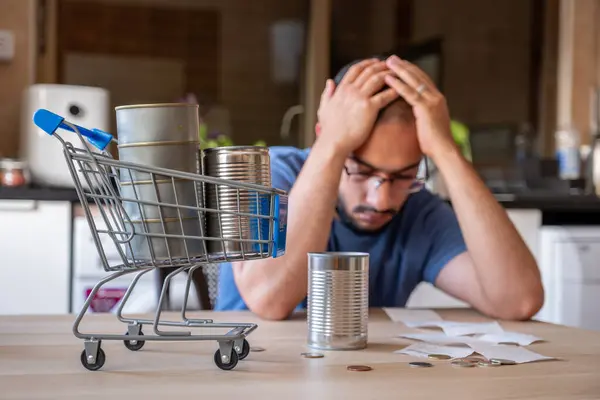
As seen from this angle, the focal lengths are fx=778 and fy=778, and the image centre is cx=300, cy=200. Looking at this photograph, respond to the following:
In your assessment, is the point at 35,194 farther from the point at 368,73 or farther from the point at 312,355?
the point at 312,355

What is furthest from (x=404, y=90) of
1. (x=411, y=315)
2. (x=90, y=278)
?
(x=90, y=278)

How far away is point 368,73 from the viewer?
4.64 feet

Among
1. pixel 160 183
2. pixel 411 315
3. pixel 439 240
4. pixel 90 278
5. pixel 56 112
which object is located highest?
pixel 56 112

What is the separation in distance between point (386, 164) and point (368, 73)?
175mm

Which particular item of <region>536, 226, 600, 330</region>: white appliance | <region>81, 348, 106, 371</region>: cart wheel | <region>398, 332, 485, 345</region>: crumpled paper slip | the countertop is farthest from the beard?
<region>536, 226, 600, 330</region>: white appliance

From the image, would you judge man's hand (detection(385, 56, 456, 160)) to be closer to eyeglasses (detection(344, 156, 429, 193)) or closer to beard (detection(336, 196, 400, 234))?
eyeglasses (detection(344, 156, 429, 193))

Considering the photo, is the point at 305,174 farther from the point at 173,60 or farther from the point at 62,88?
the point at 173,60

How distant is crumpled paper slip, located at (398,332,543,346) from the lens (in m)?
1.02

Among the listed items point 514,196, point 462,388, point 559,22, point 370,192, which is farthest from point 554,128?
point 462,388

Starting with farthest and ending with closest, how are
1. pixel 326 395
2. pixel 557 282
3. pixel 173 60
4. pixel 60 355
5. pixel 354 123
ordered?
pixel 173 60
pixel 557 282
pixel 354 123
pixel 60 355
pixel 326 395

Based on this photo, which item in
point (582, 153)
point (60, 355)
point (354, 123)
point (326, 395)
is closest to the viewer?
point (326, 395)

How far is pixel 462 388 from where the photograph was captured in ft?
2.43

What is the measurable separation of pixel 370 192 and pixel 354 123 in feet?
0.43

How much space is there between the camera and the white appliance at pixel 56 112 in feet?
10.00
